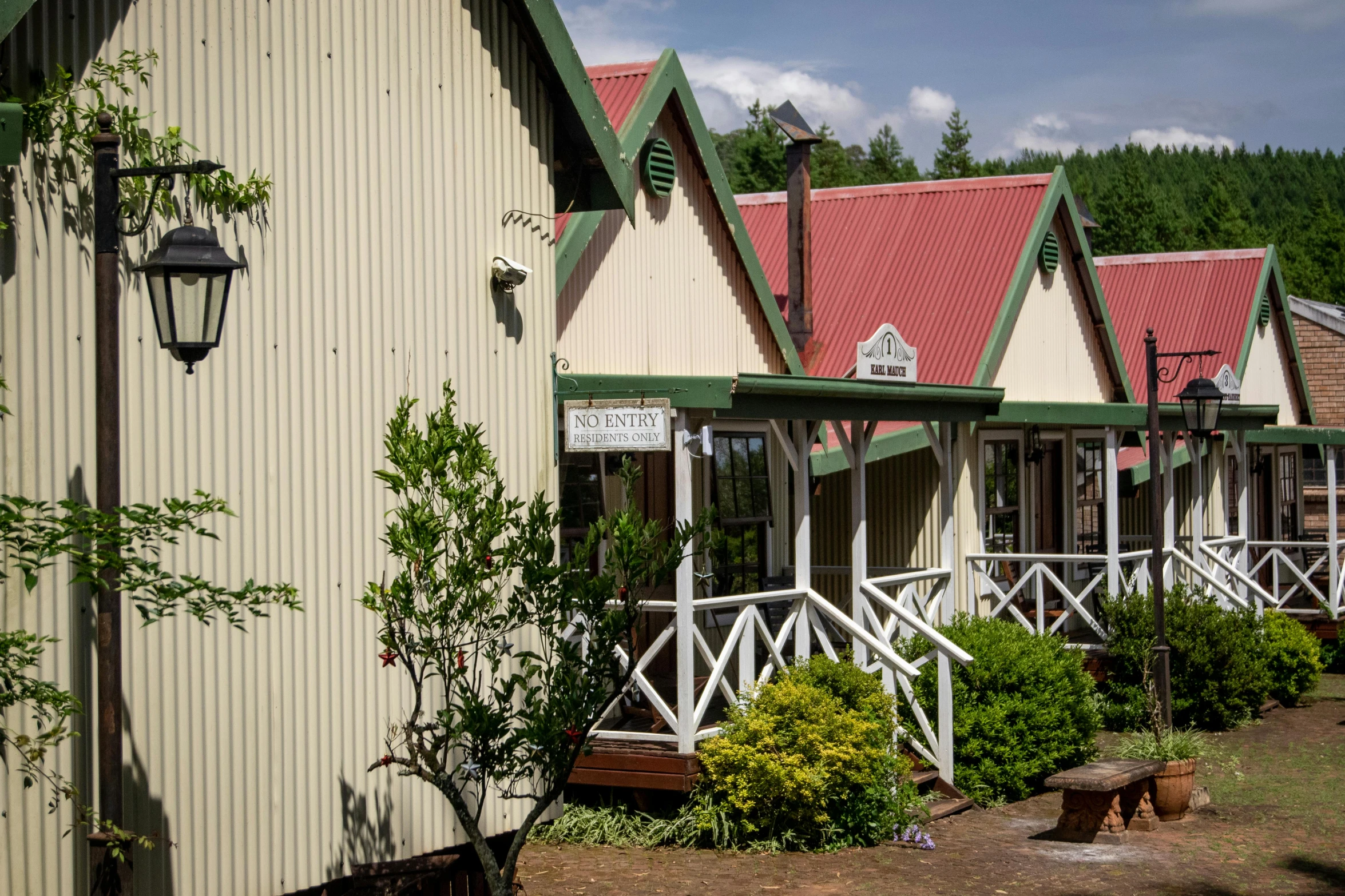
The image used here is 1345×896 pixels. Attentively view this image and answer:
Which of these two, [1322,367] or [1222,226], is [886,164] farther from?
[1322,367]

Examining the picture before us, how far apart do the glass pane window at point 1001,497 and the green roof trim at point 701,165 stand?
334 cm

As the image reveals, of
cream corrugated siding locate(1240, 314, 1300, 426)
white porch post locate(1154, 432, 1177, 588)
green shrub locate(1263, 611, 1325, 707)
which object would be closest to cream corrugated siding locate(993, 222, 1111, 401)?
white porch post locate(1154, 432, 1177, 588)

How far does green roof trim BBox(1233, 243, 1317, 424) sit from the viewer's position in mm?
23047

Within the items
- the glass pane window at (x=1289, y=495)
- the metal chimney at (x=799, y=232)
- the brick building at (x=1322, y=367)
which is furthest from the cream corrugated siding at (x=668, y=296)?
the brick building at (x=1322, y=367)

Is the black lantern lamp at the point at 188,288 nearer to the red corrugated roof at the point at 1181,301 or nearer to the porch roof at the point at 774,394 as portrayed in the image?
the porch roof at the point at 774,394

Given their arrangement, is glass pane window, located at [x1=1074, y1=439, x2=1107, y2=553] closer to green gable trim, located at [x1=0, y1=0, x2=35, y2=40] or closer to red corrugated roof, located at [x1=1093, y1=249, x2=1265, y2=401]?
red corrugated roof, located at [x1=1093, y1=249, x2=1265, y2=401]

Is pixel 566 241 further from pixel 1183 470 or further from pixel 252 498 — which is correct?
pixel 1183 470

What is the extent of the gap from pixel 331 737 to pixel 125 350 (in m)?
2.16

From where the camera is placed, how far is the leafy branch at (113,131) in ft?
19.4

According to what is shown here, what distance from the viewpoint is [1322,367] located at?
98.7ft

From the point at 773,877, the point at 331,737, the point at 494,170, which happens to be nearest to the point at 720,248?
the point at 494,170

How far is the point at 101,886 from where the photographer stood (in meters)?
5.88

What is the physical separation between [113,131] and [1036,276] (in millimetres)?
13446

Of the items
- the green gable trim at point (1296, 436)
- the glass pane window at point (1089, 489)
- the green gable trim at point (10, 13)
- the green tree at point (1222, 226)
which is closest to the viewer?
the green gable trim at point (10, 13)
